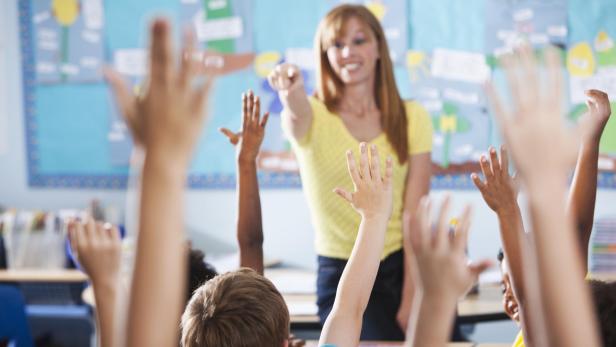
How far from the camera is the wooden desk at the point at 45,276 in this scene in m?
3.82

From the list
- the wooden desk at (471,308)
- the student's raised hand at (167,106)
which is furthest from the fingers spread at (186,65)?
the wooden desk at (471,308)

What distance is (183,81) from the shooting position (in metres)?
0.68

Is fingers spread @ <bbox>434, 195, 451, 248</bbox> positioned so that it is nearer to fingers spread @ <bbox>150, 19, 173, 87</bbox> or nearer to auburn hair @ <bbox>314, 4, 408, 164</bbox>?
fingers spread @ <bbox>150, 19, 173, 87</bbox>

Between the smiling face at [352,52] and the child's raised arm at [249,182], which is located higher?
the smiling face at [352,52]

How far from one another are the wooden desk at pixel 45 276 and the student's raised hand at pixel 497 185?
2987 millimetres

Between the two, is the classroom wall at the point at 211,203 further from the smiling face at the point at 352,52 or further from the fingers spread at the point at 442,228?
the fingers spread at the point at 442,228

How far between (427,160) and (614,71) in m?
1.62

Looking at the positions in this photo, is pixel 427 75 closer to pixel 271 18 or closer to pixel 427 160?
pixel 271 18

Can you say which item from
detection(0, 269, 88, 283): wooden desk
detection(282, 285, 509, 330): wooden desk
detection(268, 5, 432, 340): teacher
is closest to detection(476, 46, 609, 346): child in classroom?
detection(268, 5, 432, 340): teacher

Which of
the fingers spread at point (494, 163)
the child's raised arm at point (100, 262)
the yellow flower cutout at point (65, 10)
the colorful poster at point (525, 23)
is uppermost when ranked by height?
the yellow flower cutout at point (65, 10)

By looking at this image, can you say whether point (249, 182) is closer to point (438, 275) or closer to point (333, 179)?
point (333, 179)

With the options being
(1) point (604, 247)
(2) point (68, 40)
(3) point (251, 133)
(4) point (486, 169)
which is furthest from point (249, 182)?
(2) point (68, 40)

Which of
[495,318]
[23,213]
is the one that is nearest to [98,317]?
[495,318]

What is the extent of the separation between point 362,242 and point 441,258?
0.43m
